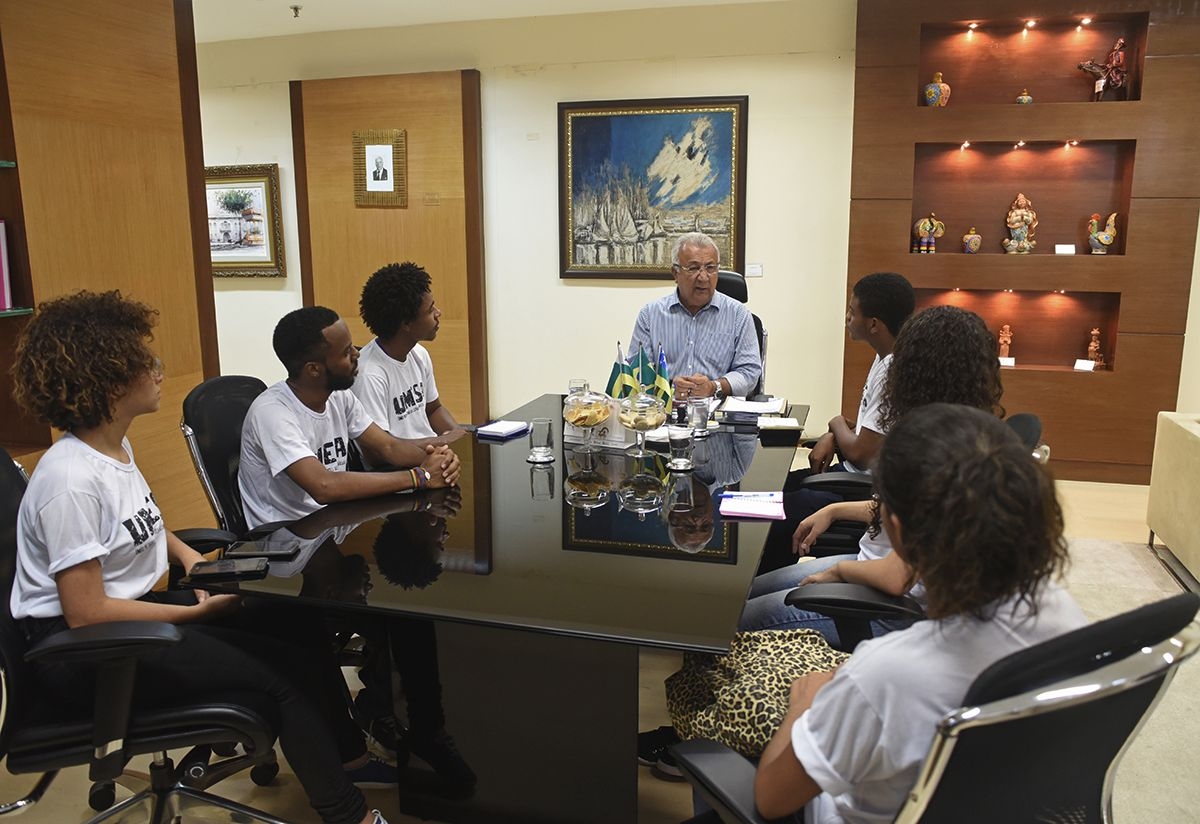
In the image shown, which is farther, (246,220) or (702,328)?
(246,220)

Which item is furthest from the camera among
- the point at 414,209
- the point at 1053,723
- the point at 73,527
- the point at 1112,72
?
the point at 414,209

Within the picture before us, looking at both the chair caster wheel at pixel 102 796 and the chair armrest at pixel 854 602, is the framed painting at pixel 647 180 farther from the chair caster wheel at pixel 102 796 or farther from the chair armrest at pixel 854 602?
the chair caster wheel at pixel 102 796

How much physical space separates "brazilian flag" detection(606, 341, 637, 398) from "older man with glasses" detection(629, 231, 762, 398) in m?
0.78

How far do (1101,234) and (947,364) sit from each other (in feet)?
12.3

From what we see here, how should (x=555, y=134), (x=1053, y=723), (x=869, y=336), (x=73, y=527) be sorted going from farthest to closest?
1. (x=555, y=134)
2. (x=869, y=336)
3. (x=73, y=527)
4. (x=1053, y=723)

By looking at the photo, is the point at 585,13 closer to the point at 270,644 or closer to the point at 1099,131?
the point at 1099,131

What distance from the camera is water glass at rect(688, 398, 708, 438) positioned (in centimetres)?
307

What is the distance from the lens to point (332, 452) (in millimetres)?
2482

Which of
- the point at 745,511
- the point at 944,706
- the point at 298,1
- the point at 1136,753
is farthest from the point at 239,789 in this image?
the point at 298,1

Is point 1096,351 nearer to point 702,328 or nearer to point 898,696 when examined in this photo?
point 702,328

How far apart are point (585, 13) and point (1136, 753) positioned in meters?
5.02

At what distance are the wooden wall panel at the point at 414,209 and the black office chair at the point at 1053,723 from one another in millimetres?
5341

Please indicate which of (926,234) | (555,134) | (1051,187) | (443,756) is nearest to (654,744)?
(443,756)

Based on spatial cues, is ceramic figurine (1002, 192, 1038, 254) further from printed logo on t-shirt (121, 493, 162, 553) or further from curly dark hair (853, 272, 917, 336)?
printed logo on t-shirt (121, 493, 162, 553)
